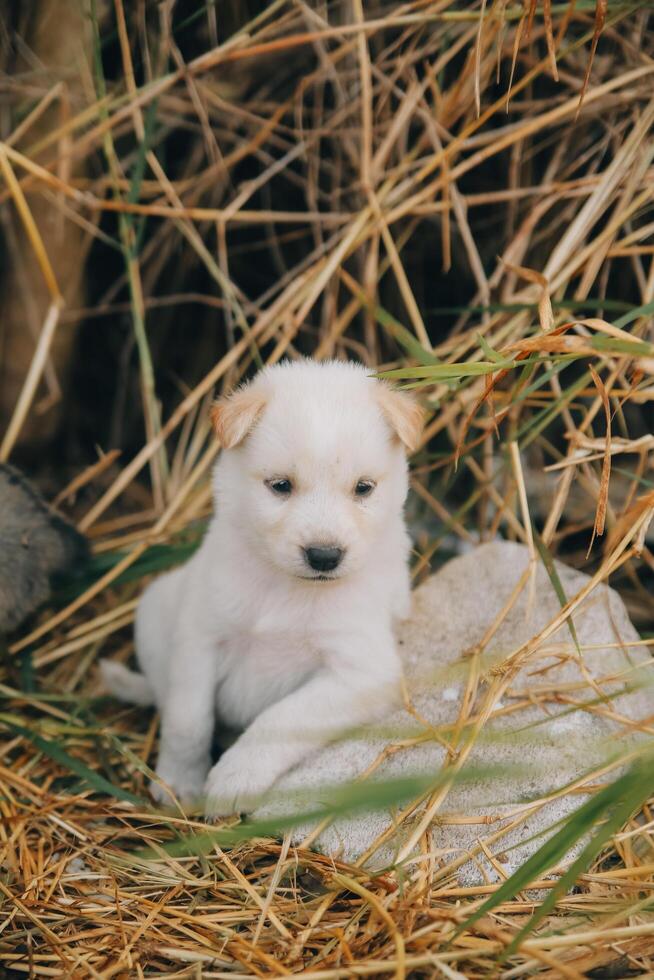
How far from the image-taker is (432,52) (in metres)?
3.72

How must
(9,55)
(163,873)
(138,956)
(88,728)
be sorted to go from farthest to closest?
1. (9,55)
2. (88,728)
3. (163,873)
4. (138,956)

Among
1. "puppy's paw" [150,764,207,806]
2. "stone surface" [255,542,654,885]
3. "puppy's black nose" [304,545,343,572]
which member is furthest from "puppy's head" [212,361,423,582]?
"puppy's paw" [150,764,207,806]

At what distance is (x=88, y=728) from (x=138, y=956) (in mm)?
1035

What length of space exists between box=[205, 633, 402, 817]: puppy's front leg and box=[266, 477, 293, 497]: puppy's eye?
0.54 meters

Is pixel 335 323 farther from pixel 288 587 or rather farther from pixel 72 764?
pixel 72 764

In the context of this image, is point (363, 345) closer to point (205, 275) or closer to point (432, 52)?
point (205, 275)

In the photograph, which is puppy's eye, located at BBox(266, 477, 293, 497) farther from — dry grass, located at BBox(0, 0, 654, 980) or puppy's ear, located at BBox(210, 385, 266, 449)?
dry grass, located at BBox(0, 0, 654, 980)

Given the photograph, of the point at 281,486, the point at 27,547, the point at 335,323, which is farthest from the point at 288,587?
the point at 335,323

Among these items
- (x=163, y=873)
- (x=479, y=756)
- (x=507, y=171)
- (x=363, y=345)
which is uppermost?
(x=507, y=171)

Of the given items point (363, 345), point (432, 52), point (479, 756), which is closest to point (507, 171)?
point (432, 52)

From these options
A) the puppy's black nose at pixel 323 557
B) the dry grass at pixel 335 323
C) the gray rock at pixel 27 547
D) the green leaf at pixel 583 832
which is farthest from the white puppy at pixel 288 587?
the green leaf at pixel 583 832

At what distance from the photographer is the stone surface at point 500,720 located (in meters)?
2.54

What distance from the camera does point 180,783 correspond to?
9.71 ft

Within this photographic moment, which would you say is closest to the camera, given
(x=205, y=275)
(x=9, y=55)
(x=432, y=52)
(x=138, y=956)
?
(x=138, y=956)
